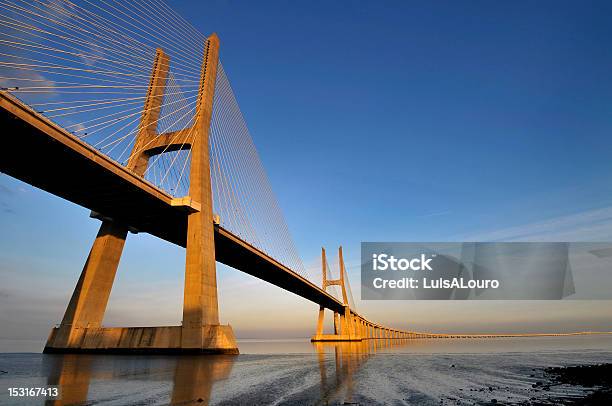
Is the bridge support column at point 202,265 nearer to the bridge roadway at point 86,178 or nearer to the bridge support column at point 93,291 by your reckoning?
the bridge roadway at point 86,178

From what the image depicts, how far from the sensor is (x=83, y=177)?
24.4 metres

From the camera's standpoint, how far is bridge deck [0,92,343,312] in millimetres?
19281

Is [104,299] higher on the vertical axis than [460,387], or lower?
higher

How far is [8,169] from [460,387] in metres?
25.6

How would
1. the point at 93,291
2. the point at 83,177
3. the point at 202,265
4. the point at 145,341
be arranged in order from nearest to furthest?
the point at 83,177 → the point at 145,341 → the point at 202,265 → the point at 93,291

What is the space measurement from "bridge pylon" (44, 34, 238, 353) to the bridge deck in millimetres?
1950

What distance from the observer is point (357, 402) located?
9.91 m

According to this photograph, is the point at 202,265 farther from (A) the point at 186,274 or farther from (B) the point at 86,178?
(B) the point at 86,178

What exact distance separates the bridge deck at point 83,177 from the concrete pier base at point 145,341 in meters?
8.34

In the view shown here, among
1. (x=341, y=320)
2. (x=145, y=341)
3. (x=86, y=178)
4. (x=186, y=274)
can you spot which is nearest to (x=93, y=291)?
(x=145, y=341)

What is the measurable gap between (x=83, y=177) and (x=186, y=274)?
9.10m

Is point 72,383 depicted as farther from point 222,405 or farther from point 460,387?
point 460,387

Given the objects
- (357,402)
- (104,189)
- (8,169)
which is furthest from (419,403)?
(8,169)

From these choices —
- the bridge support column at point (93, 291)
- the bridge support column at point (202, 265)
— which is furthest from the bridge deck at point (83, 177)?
the bridge support column at point (93, 291)
